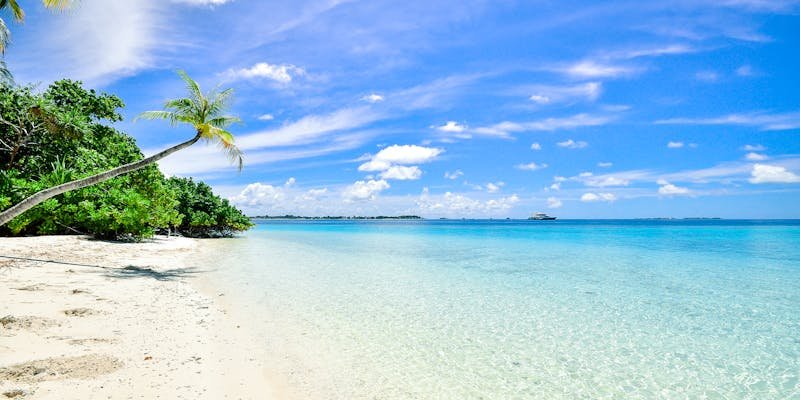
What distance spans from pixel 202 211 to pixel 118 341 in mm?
36298

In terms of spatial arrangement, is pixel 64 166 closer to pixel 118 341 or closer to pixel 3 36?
pixel 3 36

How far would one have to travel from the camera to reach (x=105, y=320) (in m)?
6.66

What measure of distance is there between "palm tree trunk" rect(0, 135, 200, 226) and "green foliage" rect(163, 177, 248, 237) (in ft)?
96.2

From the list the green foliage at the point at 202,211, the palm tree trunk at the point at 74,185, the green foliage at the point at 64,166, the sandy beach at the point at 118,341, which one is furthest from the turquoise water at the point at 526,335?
the green foliage at the point at 202,211

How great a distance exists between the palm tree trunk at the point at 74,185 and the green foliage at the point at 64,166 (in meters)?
10.2

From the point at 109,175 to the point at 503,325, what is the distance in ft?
27.3

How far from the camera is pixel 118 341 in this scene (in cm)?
567

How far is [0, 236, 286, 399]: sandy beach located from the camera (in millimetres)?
4258

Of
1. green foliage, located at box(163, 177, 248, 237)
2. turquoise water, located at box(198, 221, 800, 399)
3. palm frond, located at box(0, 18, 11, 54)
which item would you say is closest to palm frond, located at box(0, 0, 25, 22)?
palm frond, located at box(0, 18, 11, 54)

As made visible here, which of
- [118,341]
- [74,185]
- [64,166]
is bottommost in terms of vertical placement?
[118,341]

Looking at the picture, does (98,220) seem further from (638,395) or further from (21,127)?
(638,395)

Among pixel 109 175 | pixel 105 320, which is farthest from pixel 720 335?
pixel 109 175

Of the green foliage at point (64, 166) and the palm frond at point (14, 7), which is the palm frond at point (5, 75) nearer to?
the green foliage at point (64, 166)

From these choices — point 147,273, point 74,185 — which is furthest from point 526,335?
point 147,273
